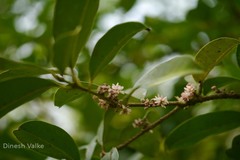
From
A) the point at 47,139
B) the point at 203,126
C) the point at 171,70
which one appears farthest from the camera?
the point at 203,126

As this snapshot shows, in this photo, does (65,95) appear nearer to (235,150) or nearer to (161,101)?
A: (161,101)

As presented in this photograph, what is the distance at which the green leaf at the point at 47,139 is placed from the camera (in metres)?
1.10

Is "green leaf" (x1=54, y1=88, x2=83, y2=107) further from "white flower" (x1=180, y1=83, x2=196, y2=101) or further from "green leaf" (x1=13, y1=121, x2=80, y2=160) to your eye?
"white flower" (x1=180, y1=83, x2=196, y2=101)

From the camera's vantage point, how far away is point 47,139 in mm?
1107

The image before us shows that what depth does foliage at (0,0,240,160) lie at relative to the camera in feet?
2.97

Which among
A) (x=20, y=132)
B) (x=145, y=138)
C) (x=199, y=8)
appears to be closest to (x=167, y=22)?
(x=199, y=8)

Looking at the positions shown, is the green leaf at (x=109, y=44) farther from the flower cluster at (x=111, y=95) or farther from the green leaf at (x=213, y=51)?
the green leaf at (x=213, y=51)

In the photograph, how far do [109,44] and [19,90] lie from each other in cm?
25

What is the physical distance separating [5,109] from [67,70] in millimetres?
182

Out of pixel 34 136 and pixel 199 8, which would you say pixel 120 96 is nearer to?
pixel 34 136

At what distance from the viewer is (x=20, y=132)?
3.59 feet

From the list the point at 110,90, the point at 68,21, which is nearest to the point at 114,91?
the point at 110,90

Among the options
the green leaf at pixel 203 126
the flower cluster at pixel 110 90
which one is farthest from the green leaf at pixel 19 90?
the green leaf at pixel 203 126

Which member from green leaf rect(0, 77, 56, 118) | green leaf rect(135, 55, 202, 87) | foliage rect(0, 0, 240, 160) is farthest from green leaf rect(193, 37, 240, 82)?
green leaf rect(0, 77, 56, 118)
